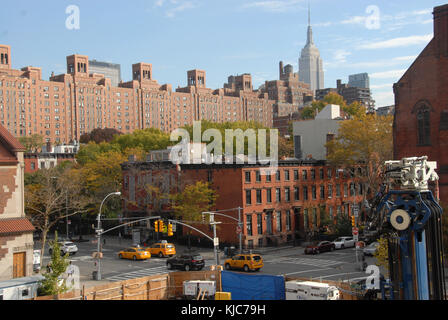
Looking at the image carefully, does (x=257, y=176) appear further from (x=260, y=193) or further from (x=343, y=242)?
(x=343, y=242)

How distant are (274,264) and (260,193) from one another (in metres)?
13.1

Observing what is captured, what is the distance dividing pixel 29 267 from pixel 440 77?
124 feet

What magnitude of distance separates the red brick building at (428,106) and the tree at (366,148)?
40.2 feet

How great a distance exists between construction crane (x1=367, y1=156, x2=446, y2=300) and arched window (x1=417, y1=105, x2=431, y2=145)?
33285mm

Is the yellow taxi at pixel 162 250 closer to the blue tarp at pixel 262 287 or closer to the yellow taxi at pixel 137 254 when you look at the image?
the yellow taxi at pixel 137 254

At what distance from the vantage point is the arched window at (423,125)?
160ft

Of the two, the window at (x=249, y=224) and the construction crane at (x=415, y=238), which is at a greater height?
the construction crane at (x=415, y=238)

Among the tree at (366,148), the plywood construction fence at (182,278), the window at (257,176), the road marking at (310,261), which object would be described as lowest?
the road marking at (310,261)

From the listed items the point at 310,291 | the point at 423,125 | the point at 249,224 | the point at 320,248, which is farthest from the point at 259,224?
the point at 310,291

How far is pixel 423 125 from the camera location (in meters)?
49.1

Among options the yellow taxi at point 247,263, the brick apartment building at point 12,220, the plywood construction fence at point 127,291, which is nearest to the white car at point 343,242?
the yellow taxi at point 247,263
